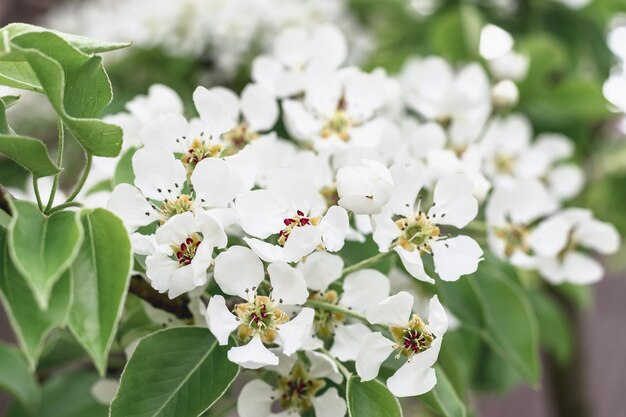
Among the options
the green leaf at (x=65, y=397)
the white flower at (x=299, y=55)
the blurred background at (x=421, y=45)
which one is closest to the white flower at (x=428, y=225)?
the white flower at (x=299, y=55)

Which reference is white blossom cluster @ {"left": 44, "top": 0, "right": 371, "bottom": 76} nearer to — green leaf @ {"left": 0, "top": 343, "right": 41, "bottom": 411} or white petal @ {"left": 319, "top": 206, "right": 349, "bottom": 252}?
→ green leaf @ {"left": 0, "top": 343, "right": 41, "bottom": 411}

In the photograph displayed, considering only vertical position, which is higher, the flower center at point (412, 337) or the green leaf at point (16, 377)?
the flower center at point (412, 337)

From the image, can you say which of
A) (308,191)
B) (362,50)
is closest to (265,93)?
(308,191)

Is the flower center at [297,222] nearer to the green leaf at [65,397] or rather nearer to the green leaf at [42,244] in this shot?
the green leaf at [42,244]

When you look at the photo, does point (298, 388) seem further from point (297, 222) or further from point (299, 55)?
point (299, 55)

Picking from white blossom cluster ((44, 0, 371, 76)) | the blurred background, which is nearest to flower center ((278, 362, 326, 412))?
the blurred background

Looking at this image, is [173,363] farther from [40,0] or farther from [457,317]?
[40,0]
